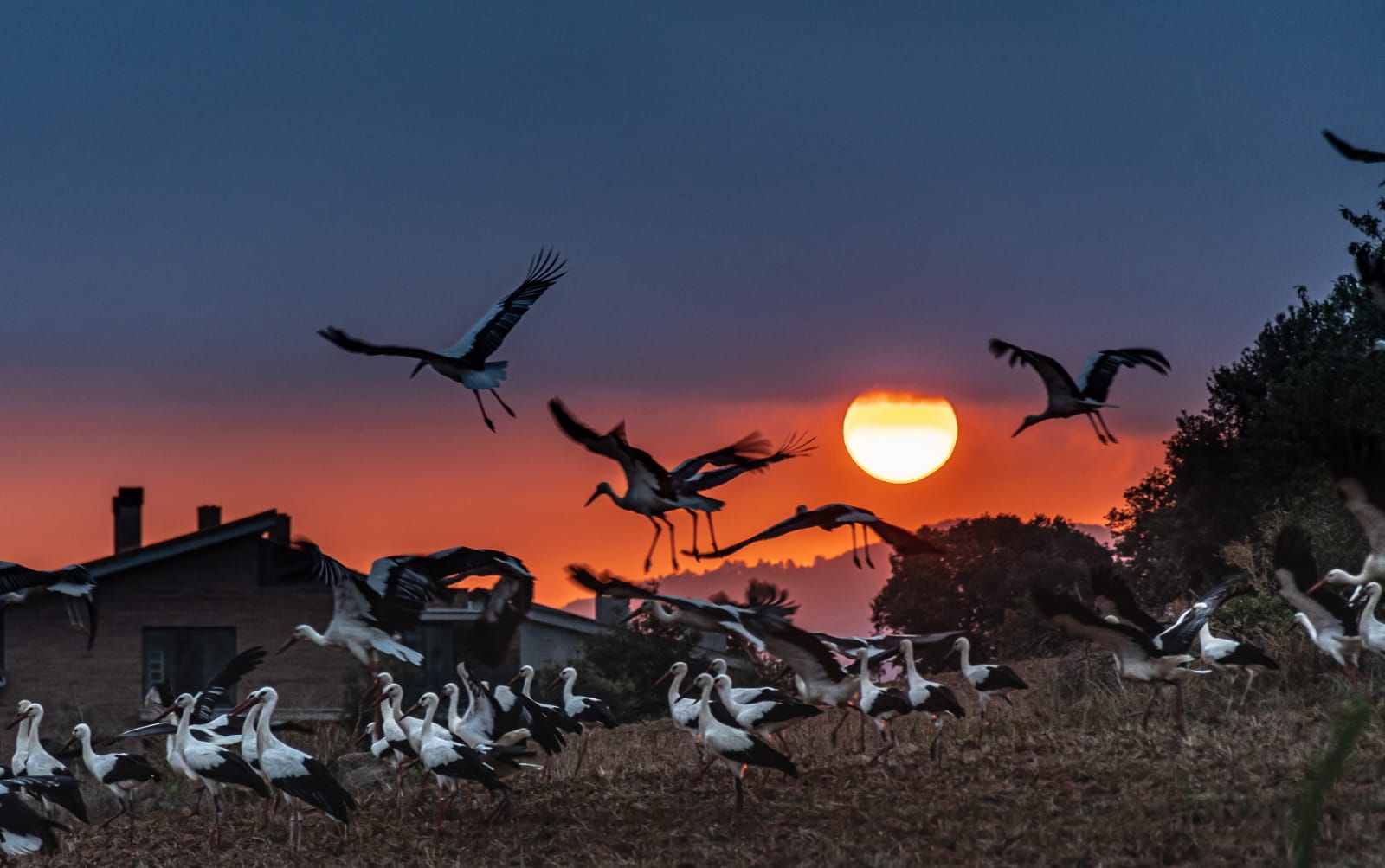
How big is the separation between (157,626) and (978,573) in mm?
22616

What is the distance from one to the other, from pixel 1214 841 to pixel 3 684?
30.6 m

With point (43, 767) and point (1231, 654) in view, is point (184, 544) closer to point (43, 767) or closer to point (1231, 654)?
point (43, 767)

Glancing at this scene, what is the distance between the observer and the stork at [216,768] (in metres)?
16.2

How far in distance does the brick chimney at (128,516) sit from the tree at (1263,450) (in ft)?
81.3

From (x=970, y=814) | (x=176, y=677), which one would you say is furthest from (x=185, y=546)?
(x=970, y=814)

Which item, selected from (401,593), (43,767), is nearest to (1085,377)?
(401,593)

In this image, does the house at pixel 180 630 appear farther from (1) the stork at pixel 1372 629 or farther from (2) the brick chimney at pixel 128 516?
(1) the stork at pixel 1372 629

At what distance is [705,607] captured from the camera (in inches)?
554

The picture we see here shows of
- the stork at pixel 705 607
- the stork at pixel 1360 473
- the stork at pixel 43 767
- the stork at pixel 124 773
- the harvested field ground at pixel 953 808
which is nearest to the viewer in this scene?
the harvested field ground at pixel 953 808

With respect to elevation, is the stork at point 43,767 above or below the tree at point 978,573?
below

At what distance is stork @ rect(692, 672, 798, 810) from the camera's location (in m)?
14.5

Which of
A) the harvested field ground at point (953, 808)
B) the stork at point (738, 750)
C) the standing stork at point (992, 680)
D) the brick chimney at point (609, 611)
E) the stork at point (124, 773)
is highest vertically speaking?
the brick chimney at point (609, 611)

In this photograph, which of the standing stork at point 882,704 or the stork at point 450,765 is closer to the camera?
the stork at point 450,765

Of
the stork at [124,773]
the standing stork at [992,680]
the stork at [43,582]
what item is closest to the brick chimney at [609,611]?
the stork at [43,582]
